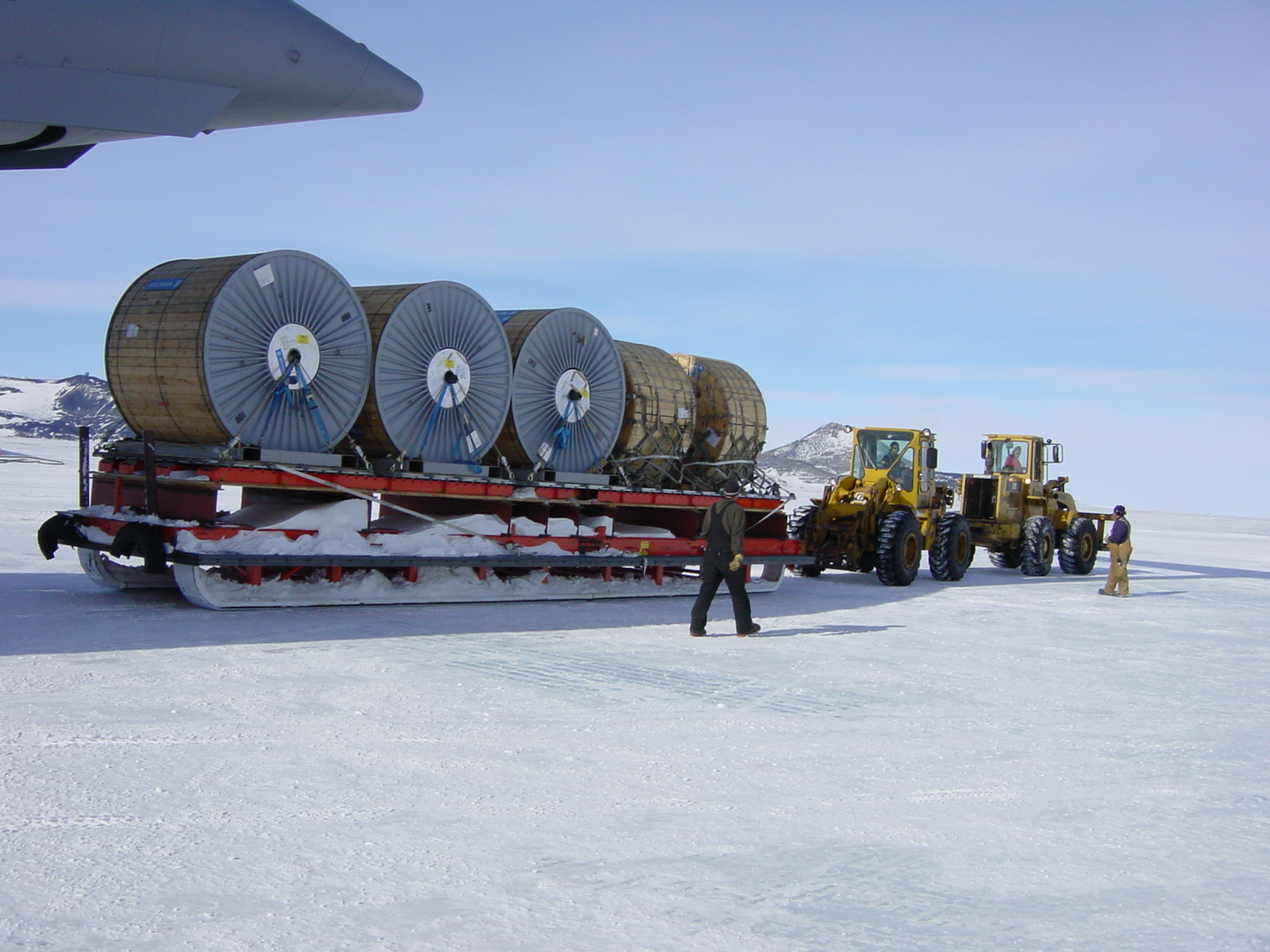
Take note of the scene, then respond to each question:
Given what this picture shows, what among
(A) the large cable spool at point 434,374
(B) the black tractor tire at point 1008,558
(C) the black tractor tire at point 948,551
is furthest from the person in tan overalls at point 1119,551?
(A) the large cable spool at point 434,374

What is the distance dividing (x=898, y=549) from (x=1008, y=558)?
655 cm

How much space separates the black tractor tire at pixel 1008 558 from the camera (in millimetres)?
22641

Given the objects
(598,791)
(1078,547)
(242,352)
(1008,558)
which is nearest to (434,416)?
(242,352)

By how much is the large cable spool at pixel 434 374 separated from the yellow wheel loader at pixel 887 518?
22.4 ft

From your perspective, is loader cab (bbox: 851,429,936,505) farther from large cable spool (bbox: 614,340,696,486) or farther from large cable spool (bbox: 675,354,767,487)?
large cable spool (bbox: 614,340,696,486)

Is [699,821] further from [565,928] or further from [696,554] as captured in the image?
[696,554]

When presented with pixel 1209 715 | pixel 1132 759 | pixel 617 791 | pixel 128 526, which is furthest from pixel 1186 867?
pixel 128 526

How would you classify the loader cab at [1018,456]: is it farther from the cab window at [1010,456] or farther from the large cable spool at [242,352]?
the large cable spool at [242,352]

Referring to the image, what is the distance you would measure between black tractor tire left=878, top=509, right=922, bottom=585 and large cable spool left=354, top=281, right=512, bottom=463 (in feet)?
23.6

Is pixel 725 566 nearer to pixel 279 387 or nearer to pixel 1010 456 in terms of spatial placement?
pixel 279 387

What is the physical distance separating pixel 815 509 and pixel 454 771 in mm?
13799

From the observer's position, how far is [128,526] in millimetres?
10203

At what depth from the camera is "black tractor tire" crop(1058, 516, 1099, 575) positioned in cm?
2317

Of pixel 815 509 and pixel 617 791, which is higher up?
pixel 815 509
